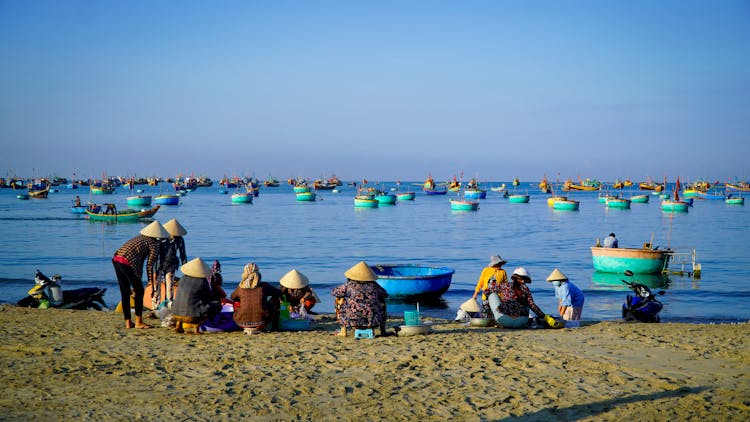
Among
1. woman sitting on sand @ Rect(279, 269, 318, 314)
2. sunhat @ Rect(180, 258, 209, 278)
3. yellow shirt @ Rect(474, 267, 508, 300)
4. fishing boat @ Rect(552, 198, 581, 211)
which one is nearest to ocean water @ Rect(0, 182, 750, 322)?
yellow shirt @ Rect(474, 267, 508, 300)

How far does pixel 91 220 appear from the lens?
55906mm

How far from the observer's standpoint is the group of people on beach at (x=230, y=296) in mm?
10197

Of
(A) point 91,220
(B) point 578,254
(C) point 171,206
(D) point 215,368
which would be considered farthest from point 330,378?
(C) point 171,206

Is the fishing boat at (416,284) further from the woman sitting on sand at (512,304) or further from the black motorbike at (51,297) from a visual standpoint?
the black motorbike at (51,297)

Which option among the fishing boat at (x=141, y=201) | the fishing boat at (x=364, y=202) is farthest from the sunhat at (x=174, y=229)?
the fishing boat at (x=364, y=202)

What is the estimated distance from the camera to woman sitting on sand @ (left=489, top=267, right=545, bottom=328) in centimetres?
1141

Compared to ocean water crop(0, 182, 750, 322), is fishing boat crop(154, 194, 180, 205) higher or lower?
higher

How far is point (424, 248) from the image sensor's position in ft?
129

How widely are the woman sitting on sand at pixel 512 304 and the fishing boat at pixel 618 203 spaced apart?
3126 inches

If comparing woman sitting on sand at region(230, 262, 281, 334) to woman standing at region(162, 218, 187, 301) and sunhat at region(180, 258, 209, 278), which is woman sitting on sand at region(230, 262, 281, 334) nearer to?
sunhat at region(180, 258, 209, 278)

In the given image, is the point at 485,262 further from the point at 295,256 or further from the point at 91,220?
the point at 91,220

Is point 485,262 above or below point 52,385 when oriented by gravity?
below

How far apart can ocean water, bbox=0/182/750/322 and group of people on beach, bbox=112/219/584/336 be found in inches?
253

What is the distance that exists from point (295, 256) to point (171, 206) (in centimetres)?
5908
